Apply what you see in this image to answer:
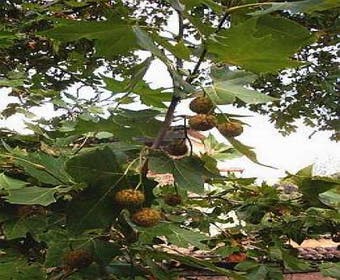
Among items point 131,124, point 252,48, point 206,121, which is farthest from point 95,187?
point 252,48

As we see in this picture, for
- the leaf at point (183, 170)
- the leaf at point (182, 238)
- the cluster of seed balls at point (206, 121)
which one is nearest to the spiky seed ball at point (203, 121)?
the cluster of seed balls at point (206, 121)

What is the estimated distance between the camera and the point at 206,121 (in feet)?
3.69

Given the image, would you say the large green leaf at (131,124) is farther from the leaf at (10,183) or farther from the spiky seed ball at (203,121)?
the leaf at (10,183)

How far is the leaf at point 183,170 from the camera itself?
1.15 m

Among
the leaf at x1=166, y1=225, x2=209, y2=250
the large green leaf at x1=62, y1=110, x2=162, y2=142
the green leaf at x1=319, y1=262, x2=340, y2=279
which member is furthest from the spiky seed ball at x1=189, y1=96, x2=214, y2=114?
the green leaf at x1=319, y1=262, x2=340, y2=279

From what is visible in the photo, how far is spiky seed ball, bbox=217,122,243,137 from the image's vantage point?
3.75 feet

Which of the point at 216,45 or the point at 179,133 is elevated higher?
the point at 216,45

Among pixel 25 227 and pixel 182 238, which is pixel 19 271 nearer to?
pixel 25 227

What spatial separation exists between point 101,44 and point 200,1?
0.83ft

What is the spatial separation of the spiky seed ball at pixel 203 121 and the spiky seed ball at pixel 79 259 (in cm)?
43

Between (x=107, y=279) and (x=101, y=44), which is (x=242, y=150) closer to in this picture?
(x=101, y=44)

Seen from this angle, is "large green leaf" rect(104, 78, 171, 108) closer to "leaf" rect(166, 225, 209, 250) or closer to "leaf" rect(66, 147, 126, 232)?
"leaf" rect(66, 147, 126, 232)

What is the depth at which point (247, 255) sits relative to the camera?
2143 mm

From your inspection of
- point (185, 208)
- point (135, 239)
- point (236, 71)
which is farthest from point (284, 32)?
point (185, 208)
